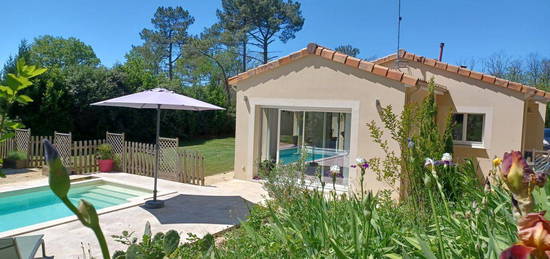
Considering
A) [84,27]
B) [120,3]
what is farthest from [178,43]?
[120,3]

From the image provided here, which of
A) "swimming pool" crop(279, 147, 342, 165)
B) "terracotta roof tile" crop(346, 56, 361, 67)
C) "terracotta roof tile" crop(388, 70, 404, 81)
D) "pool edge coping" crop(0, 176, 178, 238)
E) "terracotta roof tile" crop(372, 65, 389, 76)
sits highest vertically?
"terracotta roof tile" crop(346, 56, 361, 67)

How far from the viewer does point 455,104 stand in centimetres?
1284

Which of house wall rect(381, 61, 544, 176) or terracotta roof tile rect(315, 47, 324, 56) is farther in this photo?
house wall rect(381, 61, 544, 176)

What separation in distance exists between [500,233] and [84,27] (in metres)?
39.3

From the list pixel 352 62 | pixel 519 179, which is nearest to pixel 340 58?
pixel 352 62

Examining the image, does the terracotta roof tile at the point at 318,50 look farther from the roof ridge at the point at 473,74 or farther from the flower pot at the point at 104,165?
the flower pot at the point at 104,165

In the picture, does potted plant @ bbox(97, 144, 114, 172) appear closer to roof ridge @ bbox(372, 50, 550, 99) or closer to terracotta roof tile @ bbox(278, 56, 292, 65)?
terracotta roof tile @ bbox(278, 56, 292, 65)

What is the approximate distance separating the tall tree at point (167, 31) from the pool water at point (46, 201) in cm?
3209

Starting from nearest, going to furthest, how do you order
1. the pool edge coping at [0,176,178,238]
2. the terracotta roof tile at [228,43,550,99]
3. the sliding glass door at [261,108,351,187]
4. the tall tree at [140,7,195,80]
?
the pool edge coping at [0,176,178,238]
the terracotta roof tile at [228,43,550,99]
the sliding glass door at [261,108,351,187]
the tall tree at [140,7,195,80]

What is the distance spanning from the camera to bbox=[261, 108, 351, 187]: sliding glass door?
11609 mm

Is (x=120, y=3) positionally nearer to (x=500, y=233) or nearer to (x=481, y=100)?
(x=481, y=100)

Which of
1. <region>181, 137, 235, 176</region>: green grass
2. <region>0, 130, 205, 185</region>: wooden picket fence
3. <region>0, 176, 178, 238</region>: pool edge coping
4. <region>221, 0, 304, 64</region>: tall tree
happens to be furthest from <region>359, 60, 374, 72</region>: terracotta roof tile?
<region>221, 0, 304, 64</region>: tall tree

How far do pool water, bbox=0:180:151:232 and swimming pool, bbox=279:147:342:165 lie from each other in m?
4.57

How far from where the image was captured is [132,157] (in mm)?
13844
